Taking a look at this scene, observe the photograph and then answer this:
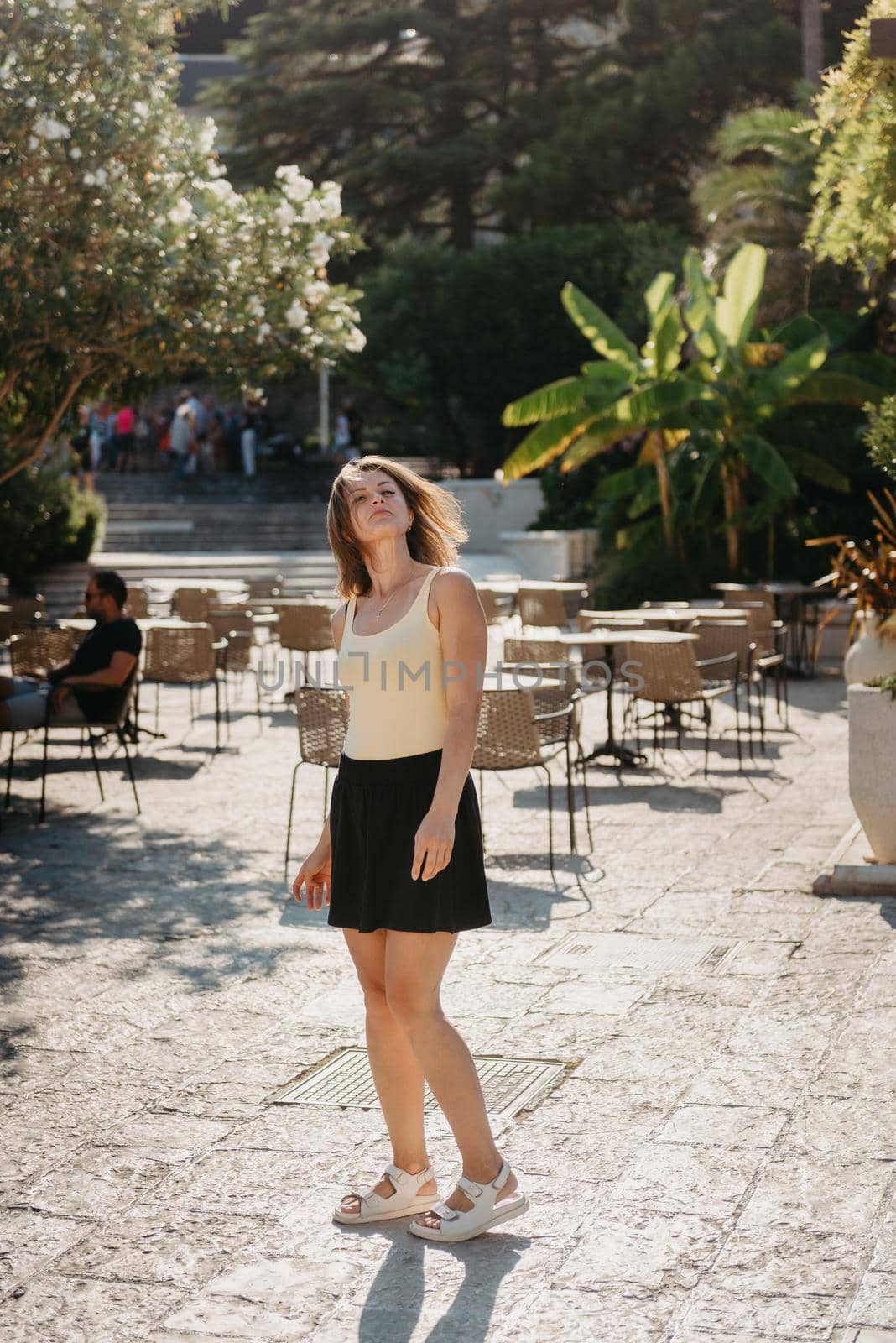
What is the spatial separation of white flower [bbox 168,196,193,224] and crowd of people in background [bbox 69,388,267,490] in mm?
23123

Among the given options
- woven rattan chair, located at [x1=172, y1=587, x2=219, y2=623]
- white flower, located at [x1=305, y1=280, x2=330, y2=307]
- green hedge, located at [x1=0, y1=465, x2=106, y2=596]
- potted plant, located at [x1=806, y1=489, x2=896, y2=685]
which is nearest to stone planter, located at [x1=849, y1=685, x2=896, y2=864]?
potted plant, located at [x1=806, y1=489, x2=896, y2=685]

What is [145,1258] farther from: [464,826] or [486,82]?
[486,82]

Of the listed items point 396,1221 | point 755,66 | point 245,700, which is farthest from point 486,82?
point 396,1221

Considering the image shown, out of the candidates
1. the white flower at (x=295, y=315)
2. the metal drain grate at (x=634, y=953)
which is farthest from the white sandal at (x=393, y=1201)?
the white flower at (x=295, y=315)

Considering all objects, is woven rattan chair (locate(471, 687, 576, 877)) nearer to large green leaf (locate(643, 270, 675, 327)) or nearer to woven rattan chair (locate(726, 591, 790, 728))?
woven rattan chair (locate(726, 591, 790, 728))

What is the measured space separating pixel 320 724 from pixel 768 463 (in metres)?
10.7

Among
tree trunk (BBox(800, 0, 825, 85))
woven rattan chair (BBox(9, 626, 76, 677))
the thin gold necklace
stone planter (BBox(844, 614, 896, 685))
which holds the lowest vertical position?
woven rattan chair (BBox(9, 626, 76, 677))

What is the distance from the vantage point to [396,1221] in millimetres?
4086

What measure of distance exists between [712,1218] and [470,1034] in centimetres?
170

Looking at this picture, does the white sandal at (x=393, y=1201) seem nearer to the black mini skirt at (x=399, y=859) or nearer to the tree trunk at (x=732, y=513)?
the black mini skirt at (x=399, y=859)

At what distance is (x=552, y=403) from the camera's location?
18.7 meters

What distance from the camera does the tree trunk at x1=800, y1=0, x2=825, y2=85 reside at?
28266 millimetres

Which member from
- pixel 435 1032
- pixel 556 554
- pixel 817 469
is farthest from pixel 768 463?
pixel 435 1032

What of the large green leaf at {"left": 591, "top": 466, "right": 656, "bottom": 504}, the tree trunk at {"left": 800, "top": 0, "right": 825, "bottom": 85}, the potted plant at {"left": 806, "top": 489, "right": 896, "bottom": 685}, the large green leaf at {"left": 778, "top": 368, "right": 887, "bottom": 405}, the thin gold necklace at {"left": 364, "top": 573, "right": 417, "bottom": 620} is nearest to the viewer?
the thin gold necklace at {"left": 364, "top": 573, "right": 417, "bottom": 620}
